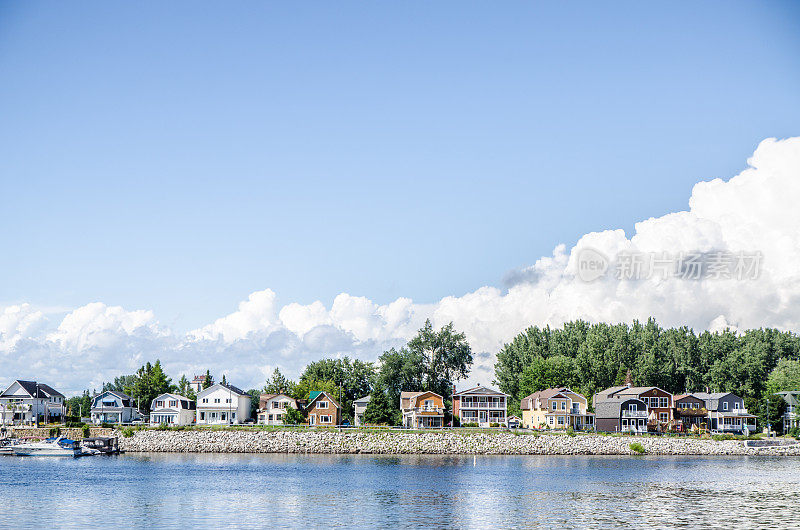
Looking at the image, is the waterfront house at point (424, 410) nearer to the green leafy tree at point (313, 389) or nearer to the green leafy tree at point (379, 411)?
the green leafy tree at point (379, 411)

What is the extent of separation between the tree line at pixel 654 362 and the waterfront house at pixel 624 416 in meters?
10.9

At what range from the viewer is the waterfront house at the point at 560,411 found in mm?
109562

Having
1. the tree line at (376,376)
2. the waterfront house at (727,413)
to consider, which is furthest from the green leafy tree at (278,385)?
the waterfront house at (727,413)

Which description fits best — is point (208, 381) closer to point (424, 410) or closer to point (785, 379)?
point (424, 410)

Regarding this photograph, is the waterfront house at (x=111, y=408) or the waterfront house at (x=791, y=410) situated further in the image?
the waterfront house at (x=111, y=408)

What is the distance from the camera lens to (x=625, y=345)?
411 ft

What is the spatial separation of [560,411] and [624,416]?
8.44 metres

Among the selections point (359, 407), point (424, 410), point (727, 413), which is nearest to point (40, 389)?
point (359, 407)

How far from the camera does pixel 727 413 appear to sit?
11381 centimetres

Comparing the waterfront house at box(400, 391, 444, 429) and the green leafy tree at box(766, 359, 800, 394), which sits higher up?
the green leafy tree at box(766, 359, 800, 394)

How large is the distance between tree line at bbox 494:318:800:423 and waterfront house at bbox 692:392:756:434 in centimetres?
293

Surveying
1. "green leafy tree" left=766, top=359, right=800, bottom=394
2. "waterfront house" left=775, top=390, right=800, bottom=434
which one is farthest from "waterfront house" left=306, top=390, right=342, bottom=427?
"waterfront house" left=775, top=390, right=800, bottom=434

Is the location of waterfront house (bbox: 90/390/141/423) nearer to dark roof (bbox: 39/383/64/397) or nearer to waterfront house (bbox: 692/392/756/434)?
dark roof (bbox: 39/383/64/397)

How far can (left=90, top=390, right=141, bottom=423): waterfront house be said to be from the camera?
381 feet
